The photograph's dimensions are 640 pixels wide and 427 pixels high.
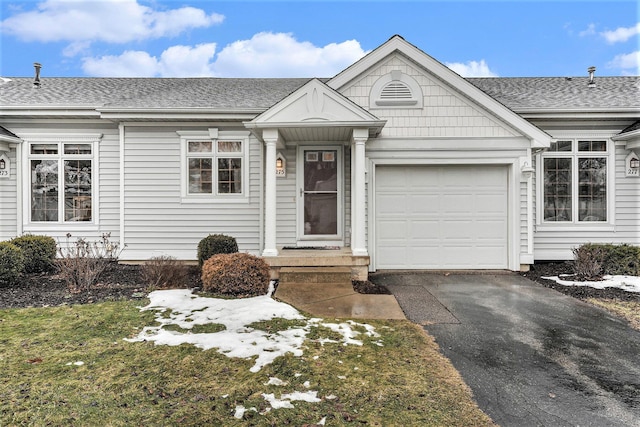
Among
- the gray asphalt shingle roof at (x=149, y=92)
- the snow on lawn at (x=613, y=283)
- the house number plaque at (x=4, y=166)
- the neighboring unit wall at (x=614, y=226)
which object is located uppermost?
the gray asphalt shingle roof at (x=149, y=92)

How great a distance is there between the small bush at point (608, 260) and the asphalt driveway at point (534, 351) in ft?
4.67

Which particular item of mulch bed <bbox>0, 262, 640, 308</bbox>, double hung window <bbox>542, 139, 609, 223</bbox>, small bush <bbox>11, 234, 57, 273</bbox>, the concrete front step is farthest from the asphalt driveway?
small bush <bbox>11, 234, 57, 273</bbox>

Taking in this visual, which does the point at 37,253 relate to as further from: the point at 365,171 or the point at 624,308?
the point at 624,308

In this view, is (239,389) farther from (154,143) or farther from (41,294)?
(154,143)

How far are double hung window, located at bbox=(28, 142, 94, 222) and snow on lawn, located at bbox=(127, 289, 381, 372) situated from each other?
187 inches

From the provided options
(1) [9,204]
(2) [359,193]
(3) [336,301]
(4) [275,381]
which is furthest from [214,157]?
(4) [275,381]

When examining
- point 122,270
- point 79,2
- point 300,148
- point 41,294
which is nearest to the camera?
point 41,294

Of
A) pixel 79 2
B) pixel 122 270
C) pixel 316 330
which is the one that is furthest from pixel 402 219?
pixel 79 2

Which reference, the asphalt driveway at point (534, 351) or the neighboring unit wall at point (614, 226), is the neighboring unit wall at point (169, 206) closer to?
the asphalt driveway at point (534, 351)

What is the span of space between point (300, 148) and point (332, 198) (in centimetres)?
137

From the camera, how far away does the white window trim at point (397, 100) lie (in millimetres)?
7582

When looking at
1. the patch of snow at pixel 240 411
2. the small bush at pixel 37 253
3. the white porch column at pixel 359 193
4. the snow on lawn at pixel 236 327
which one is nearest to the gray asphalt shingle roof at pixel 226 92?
the white porch column at pixel 359 193

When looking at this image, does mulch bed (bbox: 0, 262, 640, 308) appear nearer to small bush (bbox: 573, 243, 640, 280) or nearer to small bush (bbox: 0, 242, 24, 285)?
small bush (bbox: 0, 242, 24, 285)

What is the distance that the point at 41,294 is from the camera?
5.62m
